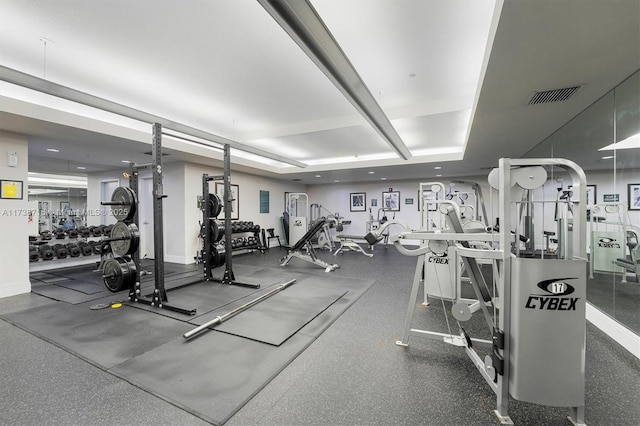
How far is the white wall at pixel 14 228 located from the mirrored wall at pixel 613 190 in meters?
7.46

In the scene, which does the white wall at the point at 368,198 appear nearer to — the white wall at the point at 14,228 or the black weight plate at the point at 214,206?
the black weight plate at the point at 214,206

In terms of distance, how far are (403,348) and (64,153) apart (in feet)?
22.8

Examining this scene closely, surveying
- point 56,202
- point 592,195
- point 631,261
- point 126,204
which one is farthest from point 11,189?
point 631,261

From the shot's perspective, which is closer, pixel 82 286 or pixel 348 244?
pixel 82 286

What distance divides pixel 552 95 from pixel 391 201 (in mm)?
7425

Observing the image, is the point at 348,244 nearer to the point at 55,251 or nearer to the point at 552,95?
the point at 552,95

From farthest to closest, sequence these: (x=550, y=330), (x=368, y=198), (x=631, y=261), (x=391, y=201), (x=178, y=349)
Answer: (x=368, y=198)
(x=391, y=201)
(x=631, y=261)
(x=178, y=349)
(x=550, y=330)

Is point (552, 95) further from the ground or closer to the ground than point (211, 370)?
further from the ground

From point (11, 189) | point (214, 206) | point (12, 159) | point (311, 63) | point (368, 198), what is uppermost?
point (311, 63)

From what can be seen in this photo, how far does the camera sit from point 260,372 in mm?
2004

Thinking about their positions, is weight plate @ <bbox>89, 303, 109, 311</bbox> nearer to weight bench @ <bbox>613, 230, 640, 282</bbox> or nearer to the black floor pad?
the black floor pad

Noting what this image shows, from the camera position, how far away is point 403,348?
2350mm

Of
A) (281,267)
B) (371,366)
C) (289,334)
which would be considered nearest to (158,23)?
(289,334)

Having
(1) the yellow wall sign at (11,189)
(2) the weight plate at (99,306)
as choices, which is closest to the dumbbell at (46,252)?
(1) the yellow wall sign at (11,189)
